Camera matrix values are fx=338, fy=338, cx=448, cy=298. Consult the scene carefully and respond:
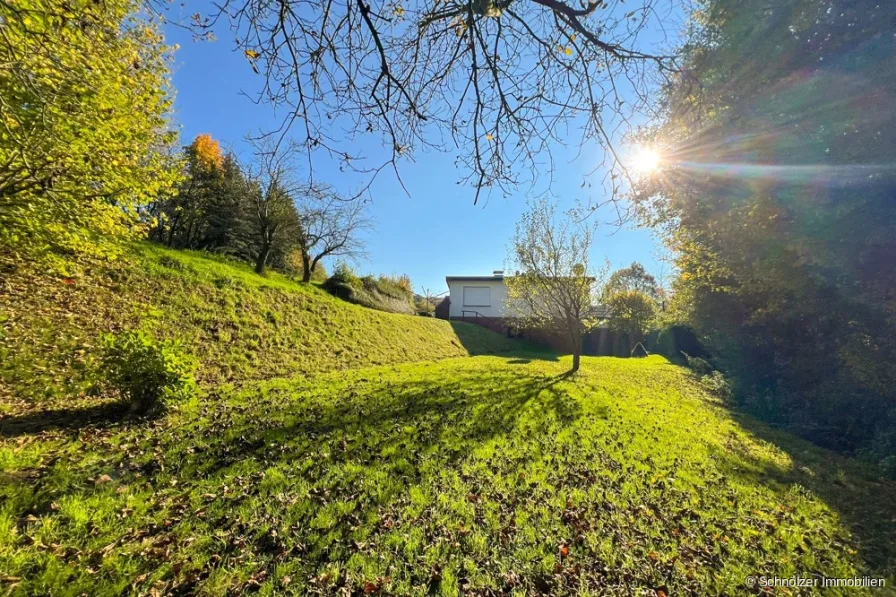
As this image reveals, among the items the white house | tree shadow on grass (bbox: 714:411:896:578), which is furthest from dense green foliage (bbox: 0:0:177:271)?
the white house

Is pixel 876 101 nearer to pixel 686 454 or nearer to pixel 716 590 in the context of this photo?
pixel 686 454

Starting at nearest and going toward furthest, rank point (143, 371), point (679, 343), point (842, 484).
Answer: point (143, 371) → point (842, 484) → point (679, 343)

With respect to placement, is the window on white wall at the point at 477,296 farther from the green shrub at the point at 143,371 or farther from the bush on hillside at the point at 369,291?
the green shrub at the point at 143,371

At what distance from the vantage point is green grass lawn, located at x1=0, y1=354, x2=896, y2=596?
95.7 inches

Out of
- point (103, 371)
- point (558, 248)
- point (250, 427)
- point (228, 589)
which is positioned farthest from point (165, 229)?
point (228, 589)

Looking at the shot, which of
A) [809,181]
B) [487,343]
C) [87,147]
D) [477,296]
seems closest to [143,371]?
[87,147]

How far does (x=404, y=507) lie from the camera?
335cm

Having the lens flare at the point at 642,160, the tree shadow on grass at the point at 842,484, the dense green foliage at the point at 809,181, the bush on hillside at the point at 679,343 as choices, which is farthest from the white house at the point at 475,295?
the lens flare at the point at 642,160

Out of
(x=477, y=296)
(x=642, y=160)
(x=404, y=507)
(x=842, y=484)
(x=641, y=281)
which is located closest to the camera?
(x=642, y=160)

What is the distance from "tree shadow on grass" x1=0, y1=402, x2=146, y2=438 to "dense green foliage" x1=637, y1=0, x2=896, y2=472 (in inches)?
280

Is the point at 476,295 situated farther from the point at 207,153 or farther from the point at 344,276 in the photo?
the point at 207,153

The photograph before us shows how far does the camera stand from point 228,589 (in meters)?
2.21

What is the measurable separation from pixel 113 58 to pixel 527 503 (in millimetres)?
8466

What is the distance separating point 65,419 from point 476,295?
28242 mm
